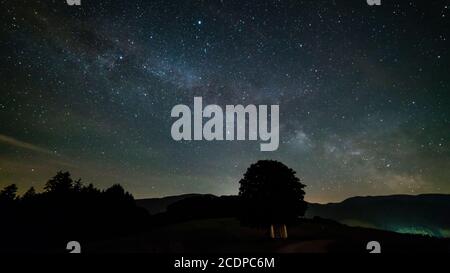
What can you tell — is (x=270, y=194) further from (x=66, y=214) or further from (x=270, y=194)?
(x=66, y=214)

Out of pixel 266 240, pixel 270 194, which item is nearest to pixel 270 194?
pixel 270 194

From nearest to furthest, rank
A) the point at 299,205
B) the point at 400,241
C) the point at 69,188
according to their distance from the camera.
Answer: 1. the point at 400,241
2. the point at 299,205
3. the point at 69,188

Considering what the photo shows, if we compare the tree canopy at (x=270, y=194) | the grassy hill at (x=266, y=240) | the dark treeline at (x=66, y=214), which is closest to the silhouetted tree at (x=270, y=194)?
the tree canopy at (x=270, y=194)

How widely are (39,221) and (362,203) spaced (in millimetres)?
21093

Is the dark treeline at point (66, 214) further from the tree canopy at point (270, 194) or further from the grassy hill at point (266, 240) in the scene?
the tree canopy at point (270, 194)

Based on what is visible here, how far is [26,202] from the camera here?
734 inches

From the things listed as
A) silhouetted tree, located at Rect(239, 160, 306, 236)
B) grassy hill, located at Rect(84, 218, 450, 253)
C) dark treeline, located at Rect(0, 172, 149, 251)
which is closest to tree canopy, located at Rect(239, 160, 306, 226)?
silhouetted tree, located at Rect(239, 160, 306, 236)

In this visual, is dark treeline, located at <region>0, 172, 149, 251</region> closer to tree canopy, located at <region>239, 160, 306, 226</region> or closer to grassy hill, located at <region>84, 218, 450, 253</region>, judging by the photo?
grassy hill, located at <region>84, 218, 450, 253</region>

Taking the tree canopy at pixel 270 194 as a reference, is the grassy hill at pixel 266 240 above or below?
below

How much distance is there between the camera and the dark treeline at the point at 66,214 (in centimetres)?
1495

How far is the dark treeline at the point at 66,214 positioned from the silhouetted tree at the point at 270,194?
631 centimetres
